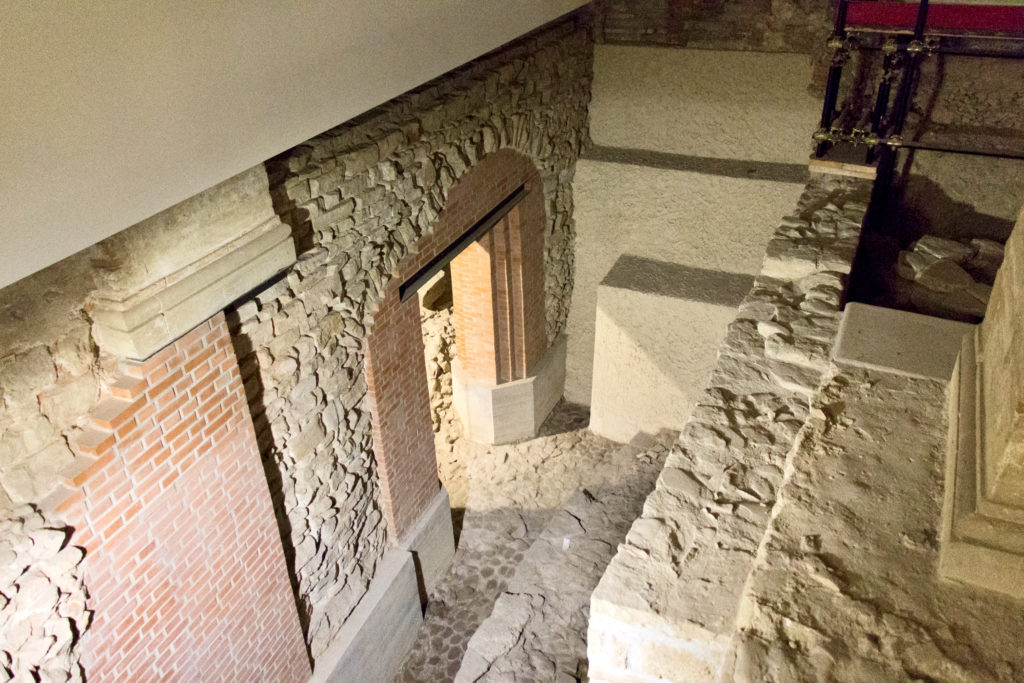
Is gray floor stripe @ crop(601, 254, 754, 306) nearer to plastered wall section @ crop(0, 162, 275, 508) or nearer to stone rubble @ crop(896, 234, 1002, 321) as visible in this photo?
stone rubble @ crop(896, 234, 1002, 321)

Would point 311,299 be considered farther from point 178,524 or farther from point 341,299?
point 178,524

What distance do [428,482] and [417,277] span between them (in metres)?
1.58

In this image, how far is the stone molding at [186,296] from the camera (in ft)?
8.78

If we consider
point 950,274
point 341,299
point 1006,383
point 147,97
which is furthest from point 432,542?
point 1006,383

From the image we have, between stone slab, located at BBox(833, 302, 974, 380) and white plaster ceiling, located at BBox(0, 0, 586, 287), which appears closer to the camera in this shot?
white plaster ceiling, located at BBox(0, 0, 586, 287)

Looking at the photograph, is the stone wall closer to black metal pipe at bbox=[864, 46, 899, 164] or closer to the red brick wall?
the red brick wall

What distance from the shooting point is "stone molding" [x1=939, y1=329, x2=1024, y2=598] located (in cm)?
192

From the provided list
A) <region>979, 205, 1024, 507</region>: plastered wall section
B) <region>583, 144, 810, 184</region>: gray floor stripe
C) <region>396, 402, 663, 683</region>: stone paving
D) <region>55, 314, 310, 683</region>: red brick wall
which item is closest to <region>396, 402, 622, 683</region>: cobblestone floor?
<region>396, 402, 663, 683</region>: stone paving

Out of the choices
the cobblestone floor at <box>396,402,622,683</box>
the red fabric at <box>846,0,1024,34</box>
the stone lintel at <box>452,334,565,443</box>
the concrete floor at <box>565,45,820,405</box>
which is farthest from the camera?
the stone lintel at <box>452,334,565,443</box>

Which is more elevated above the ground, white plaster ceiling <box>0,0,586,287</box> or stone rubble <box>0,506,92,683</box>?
white plaster ceiling <box>0,0,586,287</box>

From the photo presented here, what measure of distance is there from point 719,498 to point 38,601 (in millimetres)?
2509

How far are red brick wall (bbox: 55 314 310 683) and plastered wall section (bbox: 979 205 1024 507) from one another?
2848mm

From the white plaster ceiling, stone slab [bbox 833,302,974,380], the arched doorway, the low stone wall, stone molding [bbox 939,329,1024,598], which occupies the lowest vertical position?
the arched doorway

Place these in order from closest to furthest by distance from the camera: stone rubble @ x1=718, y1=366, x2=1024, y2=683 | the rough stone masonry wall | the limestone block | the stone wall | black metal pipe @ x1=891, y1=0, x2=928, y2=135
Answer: stone rubble @ x1=718, y1=366, x2=1024, y2=683 < the stone wall < the rough stone masonry wall < black metal pipe @ x1=891, y1=0, x2=928, y2=135 < the limestone block
